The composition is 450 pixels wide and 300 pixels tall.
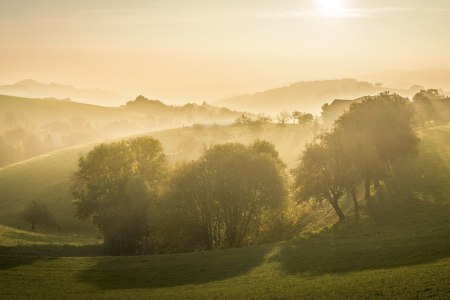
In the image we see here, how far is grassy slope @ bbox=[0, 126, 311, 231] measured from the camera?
11031cm

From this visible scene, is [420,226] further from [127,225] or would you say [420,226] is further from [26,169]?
[26,169]

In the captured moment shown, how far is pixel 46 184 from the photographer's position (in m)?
128

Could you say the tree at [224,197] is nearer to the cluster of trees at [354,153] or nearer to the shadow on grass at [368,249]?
the cluster of trees at [354,153]

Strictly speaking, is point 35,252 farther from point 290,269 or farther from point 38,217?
point 38,217

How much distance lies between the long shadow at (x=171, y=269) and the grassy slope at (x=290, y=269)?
0.11 meters

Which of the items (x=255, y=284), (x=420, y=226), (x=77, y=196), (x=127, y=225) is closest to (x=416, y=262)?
(x=255, y=284)

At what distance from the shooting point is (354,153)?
238ft

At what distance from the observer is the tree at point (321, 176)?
234 ft

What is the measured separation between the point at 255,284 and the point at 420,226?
2816 cm

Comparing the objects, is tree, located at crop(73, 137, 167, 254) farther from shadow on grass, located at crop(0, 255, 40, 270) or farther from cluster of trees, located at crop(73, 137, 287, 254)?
shadow on grass, located at crop(0, 255, 40, 270)

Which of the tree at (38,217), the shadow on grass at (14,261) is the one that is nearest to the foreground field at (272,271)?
the shadow on grass at (14,261)

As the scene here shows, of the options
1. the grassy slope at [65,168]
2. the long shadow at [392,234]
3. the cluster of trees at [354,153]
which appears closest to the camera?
the long shadow at [392,234]

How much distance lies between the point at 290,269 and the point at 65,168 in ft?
380

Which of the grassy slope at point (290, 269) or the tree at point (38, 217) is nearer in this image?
the grassy slope at point (290, 269)
